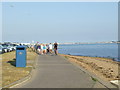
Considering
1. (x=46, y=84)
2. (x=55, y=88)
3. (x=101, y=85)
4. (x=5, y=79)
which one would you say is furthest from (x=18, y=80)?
(x=101, y=85)

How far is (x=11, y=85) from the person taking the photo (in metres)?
8.69

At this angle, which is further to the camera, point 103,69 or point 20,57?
point 103,69

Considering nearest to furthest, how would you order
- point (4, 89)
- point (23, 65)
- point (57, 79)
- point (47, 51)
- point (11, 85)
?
1. point (4, 89)
2. point (11, 85)
3. point (57, 79)
4. point (23, 65)
5. point (47, 51)

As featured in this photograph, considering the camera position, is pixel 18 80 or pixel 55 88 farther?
pixel 18 80

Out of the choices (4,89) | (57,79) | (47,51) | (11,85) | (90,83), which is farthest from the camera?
(47,51)

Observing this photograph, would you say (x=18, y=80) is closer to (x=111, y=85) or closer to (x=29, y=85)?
(x=29, y=85)

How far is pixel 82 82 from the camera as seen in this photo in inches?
376

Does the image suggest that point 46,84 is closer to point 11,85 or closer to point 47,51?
point 11,85

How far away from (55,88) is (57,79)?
6.08 feet

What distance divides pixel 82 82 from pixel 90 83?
369 mm

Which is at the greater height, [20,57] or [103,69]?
[20,57]

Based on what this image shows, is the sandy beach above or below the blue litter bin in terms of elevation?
below

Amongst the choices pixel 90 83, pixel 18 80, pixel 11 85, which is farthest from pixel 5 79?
pixel 90 83

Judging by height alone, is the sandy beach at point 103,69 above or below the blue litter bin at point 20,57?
below
